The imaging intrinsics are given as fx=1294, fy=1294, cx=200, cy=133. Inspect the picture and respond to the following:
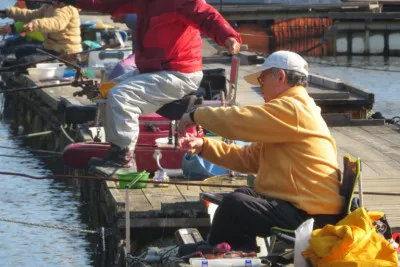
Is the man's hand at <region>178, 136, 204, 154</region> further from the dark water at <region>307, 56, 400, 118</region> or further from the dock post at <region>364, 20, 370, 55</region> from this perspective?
the dock post at <region>364, 20, 370, 55</region>

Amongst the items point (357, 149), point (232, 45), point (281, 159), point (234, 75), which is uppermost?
point (232, 45)

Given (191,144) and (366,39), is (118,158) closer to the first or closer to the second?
(191,144)

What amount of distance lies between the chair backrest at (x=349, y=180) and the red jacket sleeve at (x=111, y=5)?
149 inches

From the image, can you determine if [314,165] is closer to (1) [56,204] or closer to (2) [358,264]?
(2) [358,264]

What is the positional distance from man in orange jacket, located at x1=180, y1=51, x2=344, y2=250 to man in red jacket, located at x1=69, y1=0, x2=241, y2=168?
2.68m

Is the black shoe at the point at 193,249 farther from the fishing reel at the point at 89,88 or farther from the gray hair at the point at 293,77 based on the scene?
the fishing reel at the point at 89,88

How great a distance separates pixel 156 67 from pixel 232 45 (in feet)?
2.61

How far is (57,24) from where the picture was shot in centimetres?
1692

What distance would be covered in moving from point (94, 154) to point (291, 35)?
19752 millimetres

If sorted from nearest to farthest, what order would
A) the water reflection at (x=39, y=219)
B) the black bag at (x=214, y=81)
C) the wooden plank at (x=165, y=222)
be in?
1. the wooden plank at (x=165, y=222)
2. the water reflection at (x=39, y=219)
3. the black bag at (x=214, y=81)

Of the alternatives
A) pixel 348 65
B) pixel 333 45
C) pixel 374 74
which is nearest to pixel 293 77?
pixel 374 74

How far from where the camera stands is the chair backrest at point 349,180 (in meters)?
6.54

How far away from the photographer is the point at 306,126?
6559 millimetres

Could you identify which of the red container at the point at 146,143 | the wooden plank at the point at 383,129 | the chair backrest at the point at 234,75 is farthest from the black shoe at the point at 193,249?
the wooden plank at the point at 383,129
